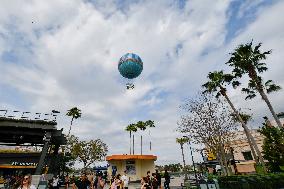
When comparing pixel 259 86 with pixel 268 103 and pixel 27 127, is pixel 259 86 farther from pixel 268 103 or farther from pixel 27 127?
pixel 27 127

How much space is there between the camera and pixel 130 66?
55.6 ft

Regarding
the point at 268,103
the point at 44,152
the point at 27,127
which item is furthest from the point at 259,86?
the point at 27,127

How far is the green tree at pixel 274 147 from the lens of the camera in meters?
27.5

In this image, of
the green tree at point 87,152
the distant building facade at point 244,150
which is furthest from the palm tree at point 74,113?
the distant building facade at point 244,150

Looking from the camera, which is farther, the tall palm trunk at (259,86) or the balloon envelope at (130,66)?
the tall palm trunk at (259,86)

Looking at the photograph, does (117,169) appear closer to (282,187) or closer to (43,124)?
(43,124)

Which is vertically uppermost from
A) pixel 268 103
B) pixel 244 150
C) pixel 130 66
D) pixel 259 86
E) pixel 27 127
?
pixel 259 86

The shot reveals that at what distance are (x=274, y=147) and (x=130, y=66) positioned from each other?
2183 cm

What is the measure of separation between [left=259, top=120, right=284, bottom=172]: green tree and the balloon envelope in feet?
62.8

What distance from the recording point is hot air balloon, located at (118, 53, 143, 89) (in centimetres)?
1702

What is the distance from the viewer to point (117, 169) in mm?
35594

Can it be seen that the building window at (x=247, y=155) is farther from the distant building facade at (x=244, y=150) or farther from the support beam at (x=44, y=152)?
the support beam at (x=44, y=152)

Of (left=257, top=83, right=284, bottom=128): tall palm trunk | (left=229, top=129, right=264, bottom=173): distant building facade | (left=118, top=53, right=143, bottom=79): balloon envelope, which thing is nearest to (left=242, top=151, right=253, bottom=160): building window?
(left=229, top=129, right=264, bottom=173): distant building facade

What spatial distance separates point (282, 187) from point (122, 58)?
16553 mm
